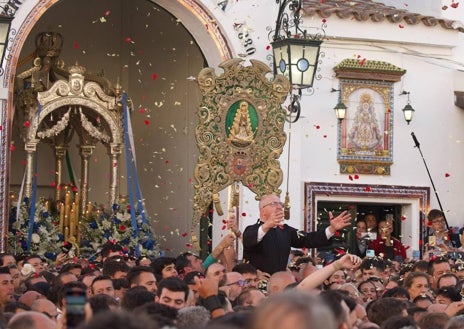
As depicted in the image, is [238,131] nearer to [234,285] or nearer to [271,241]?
[271,241]

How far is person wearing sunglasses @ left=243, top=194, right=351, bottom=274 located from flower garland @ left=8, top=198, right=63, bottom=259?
6.34 m

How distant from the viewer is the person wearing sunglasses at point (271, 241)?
12969 millimetres

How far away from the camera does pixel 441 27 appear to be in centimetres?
2366

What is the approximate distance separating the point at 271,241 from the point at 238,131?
164 inches

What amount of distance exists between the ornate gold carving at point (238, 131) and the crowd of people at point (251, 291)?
57.3 inches

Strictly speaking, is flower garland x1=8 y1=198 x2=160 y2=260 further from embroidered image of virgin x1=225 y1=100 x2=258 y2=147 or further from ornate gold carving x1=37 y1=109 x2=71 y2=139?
embroidered image of virgin x1=225 y1=100 x2=258 y2=147

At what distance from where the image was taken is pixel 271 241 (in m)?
13.2

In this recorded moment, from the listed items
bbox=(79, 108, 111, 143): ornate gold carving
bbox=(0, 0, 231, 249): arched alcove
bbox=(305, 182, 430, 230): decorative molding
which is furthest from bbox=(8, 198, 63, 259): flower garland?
bbox=(305, 182, 430, 230): decorative molding

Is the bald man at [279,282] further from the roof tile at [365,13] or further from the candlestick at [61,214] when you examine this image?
the roof tile at [365,13]

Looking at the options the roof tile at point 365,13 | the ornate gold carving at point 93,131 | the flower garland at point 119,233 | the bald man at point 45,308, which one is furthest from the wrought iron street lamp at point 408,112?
the bald man at point 45,308

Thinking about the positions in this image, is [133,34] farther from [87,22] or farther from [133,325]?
[133,325]

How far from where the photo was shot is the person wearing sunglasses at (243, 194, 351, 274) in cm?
1297

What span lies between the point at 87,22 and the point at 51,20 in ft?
2.84

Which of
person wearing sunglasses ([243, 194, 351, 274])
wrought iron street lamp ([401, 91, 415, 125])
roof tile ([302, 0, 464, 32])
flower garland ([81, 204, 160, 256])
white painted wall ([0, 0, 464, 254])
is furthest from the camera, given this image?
wrought iron street lamp ([401, 91, 415, 125])
